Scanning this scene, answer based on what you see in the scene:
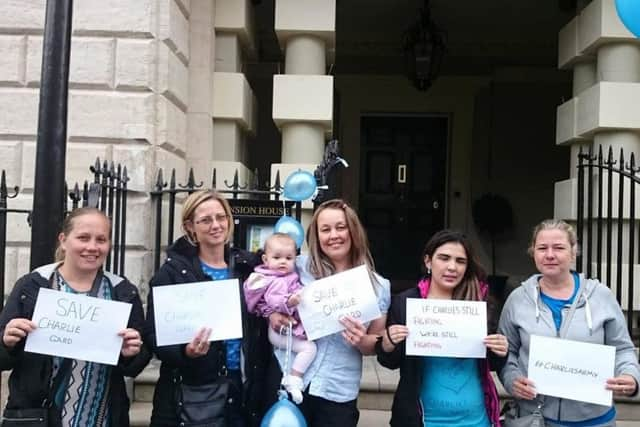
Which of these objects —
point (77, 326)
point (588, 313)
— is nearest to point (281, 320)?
point (77, 326)

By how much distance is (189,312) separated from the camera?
113 inches

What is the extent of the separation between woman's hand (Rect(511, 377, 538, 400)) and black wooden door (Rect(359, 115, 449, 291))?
764 cm

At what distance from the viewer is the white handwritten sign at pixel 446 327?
9.55 feet

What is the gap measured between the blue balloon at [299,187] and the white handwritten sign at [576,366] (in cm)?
226

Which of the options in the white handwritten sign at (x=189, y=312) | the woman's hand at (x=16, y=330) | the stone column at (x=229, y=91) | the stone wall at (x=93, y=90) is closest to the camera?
the woman's hand at (x=16, y=330)

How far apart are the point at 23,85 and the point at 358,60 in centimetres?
645

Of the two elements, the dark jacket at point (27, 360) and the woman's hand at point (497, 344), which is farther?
the woman's hand at point (497, 344)

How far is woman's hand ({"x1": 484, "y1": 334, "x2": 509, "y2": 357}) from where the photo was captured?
290 cm

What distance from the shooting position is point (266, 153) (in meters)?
10.8

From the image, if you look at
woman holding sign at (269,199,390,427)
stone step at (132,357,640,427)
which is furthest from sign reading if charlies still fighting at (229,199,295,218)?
woman holding sign at (269,199,390,427)

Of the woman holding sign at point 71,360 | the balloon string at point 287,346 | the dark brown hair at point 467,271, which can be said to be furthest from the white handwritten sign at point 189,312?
the dark brown hair at point 467,271

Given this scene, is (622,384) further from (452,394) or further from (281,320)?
(281,320)

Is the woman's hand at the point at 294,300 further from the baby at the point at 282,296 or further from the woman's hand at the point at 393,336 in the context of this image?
the woman's hand at the point at 393,336

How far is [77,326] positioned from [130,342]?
0.78ft
